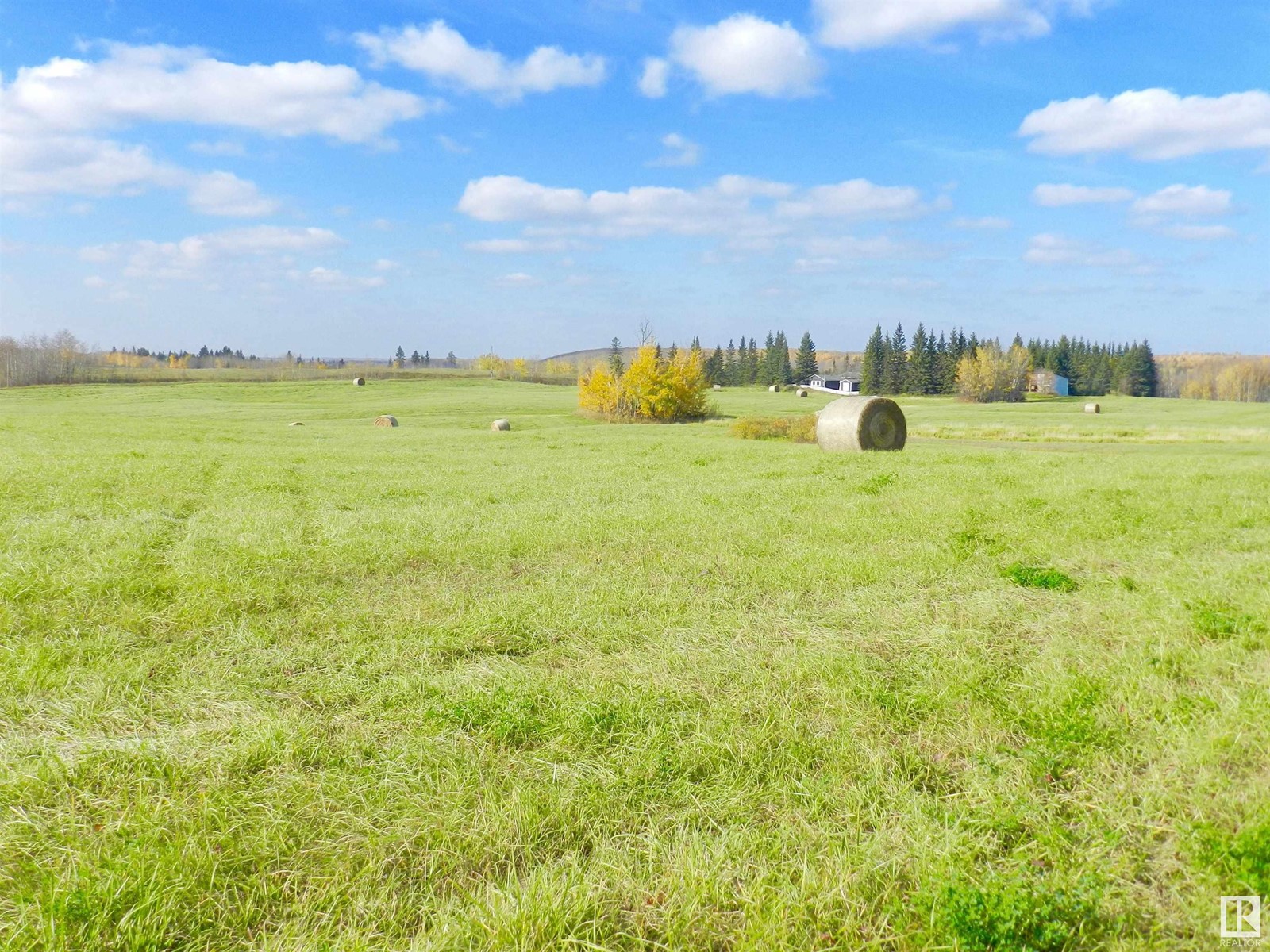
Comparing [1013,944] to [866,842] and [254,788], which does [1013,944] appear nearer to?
[866,842]

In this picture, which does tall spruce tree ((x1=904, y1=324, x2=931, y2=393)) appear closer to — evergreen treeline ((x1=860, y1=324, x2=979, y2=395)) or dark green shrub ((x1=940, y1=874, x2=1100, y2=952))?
evergreen treeline ((x1=860, y1=324, x2=979, y2=395))

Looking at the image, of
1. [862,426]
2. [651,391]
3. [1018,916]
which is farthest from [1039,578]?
[651,391]

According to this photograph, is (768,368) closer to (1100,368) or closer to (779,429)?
(1100,368)

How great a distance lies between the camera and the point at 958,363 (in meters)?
112

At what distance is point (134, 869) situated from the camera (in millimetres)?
3424

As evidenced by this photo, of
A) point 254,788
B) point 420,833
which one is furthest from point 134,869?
point 420,833

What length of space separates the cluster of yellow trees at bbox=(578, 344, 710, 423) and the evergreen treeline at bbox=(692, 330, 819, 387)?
7407 centimetres

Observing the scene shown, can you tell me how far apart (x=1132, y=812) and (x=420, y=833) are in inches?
140

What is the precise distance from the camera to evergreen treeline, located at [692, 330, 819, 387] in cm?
13925

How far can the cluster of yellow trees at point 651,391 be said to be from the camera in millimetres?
59406

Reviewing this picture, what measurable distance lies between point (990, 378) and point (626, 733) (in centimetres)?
10725

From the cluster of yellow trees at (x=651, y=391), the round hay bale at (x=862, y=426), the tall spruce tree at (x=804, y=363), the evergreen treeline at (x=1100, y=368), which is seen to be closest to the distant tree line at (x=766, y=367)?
the tall spruce tree at (x=804, y=363)

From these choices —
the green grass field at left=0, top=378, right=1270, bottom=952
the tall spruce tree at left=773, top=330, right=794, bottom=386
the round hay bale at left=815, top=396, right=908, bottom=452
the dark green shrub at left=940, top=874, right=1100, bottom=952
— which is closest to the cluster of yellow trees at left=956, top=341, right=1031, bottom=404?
the tall spruce tree at left=773, top=330, right=794, bottom=386

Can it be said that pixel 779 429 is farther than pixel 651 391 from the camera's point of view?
No
